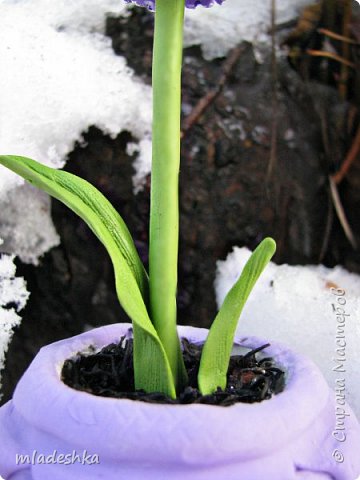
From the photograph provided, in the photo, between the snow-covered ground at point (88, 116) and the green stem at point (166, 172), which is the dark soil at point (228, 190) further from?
the green stem at point (166, 172)

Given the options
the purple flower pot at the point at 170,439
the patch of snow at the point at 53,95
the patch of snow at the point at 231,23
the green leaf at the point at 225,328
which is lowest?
the purple flower pot at the point at 170,439

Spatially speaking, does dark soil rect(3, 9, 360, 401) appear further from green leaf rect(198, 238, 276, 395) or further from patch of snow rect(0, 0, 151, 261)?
green leaf rect(198, 238, 276, 395)

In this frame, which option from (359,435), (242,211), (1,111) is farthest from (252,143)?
(359,435)

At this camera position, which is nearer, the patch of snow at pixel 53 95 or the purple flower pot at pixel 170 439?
the purple flower pot at pixel 170 439

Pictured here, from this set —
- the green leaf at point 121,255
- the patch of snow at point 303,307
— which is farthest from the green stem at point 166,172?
the patch of snow at point 303,307

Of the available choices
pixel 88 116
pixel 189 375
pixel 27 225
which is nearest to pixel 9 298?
pixel 27 225

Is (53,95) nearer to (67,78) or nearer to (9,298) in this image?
(67,78)
